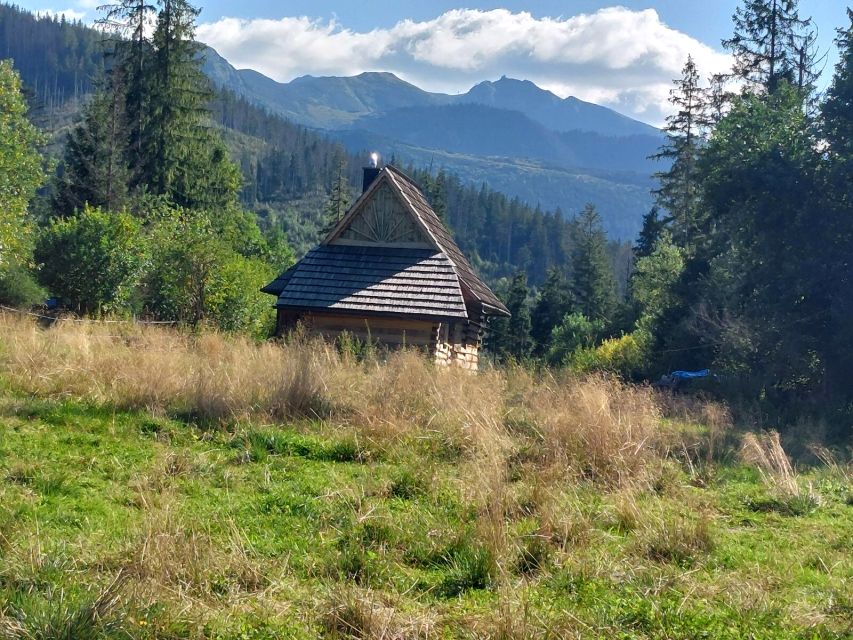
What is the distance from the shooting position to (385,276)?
20844 mm

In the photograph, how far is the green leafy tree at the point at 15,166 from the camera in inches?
1104

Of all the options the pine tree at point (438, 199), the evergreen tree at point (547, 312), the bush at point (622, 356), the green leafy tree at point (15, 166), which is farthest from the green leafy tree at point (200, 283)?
the evergreen tree at point (547, 312)

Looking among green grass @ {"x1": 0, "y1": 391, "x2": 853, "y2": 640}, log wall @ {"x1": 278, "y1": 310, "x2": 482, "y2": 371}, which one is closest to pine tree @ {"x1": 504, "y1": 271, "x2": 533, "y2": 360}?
log wall @ {"x1": 278, "y1": 310, "x2": 482, "y2": 371}

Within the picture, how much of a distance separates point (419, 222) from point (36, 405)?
14.4 metres

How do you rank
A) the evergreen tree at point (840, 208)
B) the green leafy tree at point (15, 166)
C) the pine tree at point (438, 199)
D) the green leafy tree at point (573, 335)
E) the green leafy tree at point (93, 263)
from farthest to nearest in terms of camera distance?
1. the pine tree at point (438, 199)
2. the green leafy tree at point (573, 335)
3. the green leafy tree at point (15, 166)
4. the green leafy tree at point (93, 263)
5. the evergreen tree at point (840, 208)

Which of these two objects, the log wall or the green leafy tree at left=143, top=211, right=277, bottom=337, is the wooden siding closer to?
the log wall

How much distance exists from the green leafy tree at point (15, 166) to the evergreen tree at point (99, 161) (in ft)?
9.60

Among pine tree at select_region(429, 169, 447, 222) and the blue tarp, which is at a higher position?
pine tree at select_region(429, 169, 447, 222)

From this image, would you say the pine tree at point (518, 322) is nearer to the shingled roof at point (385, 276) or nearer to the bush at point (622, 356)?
the bush at point (622, 356)

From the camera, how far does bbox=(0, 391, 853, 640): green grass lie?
406 cm

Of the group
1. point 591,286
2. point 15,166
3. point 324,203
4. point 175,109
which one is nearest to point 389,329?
point 15,166

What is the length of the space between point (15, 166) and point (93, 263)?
1266 centimetres

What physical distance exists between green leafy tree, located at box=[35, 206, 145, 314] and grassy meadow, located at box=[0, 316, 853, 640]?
10.3 m

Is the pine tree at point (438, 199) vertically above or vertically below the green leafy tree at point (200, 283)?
above
